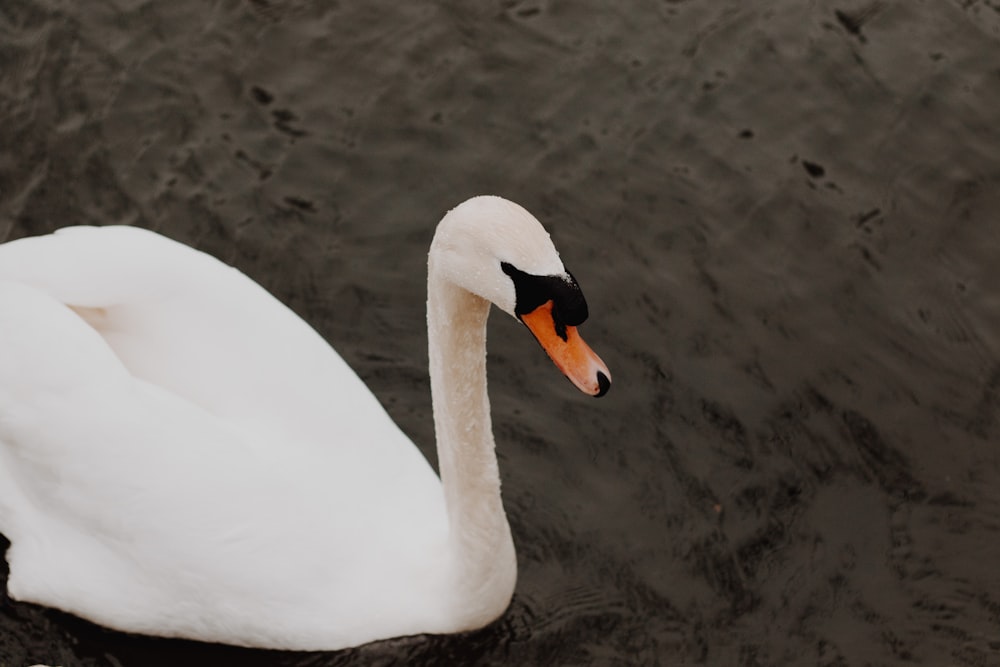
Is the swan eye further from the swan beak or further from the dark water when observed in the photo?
the dark water

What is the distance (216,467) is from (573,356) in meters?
1.80

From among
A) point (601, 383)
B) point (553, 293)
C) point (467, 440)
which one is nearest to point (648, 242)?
point (467, 440)

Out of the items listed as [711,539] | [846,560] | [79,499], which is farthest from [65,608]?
[846,560]

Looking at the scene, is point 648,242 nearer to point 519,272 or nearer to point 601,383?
point 601,383

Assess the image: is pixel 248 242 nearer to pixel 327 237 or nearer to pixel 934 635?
pixel 327 237

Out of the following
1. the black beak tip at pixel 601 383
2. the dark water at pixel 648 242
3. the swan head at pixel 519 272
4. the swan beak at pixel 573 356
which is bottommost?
the dark water at pixel 648 242

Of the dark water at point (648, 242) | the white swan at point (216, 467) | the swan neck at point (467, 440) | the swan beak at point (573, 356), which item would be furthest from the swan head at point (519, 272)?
the dark water at point (648, 242)

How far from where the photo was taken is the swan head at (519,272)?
485 cm

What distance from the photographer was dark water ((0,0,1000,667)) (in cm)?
686

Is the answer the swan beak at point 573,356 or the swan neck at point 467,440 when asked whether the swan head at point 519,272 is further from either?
the swan neck at point 467,440

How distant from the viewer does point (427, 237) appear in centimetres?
846

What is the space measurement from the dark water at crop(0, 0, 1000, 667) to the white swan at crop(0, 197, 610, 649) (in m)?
0.40

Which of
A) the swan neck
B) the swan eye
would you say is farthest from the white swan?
the swan eye

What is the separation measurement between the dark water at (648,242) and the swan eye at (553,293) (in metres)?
2.28
